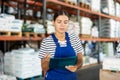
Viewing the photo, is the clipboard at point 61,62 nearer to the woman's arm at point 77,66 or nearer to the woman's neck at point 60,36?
the woman's arm at point 77,66

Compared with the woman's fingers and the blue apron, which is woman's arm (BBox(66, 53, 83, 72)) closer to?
the blue apron

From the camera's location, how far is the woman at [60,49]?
3139 millimetres

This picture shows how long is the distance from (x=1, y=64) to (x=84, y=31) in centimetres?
317

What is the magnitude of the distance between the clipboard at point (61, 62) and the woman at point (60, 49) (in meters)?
0.05

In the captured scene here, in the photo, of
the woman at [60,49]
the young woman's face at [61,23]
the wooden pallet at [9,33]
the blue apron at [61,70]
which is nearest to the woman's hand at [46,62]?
the woman at [60,49]

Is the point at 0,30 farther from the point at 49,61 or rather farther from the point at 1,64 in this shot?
the point at 49,61

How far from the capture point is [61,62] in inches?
121

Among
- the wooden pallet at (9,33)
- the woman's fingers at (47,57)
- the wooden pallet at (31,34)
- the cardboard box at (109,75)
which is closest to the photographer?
the woman's fingers at (47,57)

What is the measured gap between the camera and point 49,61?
3023mm

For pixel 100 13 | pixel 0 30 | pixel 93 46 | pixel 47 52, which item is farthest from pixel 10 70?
pixel 93 46

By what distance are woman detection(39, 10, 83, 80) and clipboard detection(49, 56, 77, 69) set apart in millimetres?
47

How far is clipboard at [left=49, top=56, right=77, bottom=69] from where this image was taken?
3029 millimetres

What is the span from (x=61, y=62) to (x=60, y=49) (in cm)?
21

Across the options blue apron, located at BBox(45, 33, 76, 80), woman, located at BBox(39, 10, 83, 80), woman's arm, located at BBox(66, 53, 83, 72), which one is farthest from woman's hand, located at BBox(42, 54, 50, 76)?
woman's arm, located at BBox(66, 53, 83, 72)
